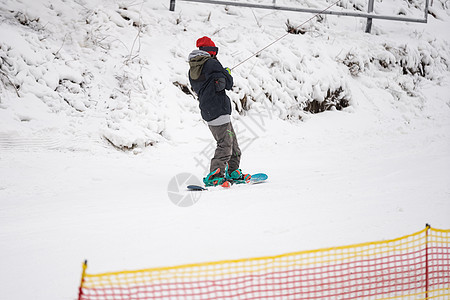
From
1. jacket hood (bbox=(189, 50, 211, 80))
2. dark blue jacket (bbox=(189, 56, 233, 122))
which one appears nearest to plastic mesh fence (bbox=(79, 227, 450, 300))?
dark blue jacket (bbox=(189, 56, 233, 122))

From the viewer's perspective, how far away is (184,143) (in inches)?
250

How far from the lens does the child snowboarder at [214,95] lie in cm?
450

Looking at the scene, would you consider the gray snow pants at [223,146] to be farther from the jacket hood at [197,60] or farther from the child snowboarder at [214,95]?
the jacket hood at [197,60]

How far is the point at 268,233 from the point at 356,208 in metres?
1.14

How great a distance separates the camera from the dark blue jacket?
14.7 ft

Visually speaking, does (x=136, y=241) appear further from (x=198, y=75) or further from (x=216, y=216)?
(x=198, y=75)

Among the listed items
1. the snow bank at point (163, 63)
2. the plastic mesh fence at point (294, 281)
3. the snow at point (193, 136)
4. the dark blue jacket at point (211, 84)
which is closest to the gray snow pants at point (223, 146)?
the dark blue jacket at point (211, 84)

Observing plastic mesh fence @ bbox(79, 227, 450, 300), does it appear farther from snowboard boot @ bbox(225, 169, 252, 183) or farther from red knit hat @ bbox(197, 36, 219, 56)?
red knit hat @ bbox(197, 36, 219, 56)

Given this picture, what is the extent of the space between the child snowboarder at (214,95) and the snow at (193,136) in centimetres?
39

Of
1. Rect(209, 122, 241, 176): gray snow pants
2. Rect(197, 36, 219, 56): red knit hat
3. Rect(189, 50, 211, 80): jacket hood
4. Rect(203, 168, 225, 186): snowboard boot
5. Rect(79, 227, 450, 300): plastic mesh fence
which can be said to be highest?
Rect(197, 36, 219, 56): red knit hat

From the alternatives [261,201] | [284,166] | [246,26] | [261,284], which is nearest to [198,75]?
[261,201]

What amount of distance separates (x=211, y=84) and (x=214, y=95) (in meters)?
0.14

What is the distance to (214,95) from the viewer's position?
459 cm

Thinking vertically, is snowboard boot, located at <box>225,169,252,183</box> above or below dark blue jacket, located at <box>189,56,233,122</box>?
below
